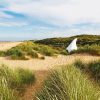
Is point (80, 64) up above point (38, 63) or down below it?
above

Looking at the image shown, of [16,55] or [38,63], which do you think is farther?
[16,55]

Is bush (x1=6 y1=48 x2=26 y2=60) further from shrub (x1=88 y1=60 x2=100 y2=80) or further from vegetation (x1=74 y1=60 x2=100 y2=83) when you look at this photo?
shrub (x1=88 y1=60 x2=100 y2=80)

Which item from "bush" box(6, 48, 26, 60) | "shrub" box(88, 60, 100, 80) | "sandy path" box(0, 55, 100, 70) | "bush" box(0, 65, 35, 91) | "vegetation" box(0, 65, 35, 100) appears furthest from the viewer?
"bush" box(6, 48, 26, 60)

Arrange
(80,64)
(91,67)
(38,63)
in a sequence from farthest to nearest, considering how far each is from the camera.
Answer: (38,63)
(80,64)
(91,67)

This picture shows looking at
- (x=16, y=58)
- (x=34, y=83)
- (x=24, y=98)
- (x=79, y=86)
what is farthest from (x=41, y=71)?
(x=79, y=86)

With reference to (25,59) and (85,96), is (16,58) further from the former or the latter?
(85,96)

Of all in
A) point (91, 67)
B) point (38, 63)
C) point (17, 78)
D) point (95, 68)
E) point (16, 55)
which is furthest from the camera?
point (16, 55)

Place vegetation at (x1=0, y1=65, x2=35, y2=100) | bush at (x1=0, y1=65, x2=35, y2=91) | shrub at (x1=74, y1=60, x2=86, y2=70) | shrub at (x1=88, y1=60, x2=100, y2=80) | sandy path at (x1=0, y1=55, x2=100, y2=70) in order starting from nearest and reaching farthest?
vegetation at (x1=0, y1=65, x2=35, y2=100) → bush at (x1=0, y1=65, x2=35, y2=91) → shrub at (x1=88, y1=60, x2=100, y2=80) → shrub at (x1=74, y1=60, x2=86, y2=70) → sandy path at (x1=0, y1=55, x2=100, y2=70)

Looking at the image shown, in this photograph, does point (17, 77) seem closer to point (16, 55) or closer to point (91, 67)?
point (91, 67)

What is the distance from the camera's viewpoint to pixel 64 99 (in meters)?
4.82

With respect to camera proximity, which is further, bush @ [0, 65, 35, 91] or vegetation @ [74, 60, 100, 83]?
vegetation @ [74, 60, 100, 83]

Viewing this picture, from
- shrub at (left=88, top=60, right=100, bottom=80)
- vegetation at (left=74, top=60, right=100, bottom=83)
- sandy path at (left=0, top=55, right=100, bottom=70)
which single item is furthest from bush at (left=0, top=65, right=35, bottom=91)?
sandy path at (left=0, top=55, right=100, bottom=70)

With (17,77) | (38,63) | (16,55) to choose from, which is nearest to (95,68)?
(17,77)

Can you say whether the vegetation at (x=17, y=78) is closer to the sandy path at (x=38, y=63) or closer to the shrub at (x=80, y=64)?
the shrub at (x=80, y=64)
